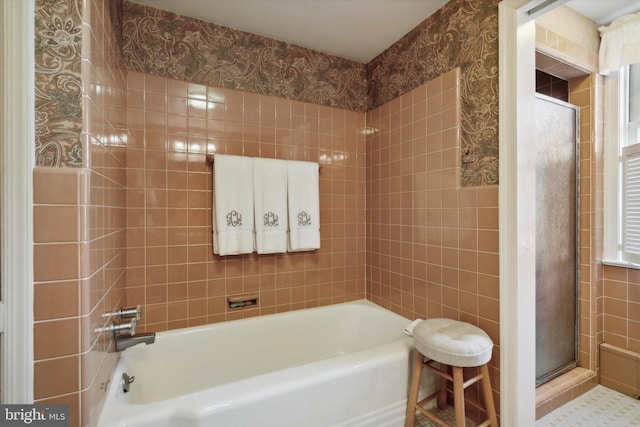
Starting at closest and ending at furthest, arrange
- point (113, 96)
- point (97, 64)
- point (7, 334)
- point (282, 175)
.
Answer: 1. point (7, 334)
2. point (97, 64)
3. point (113, 96)
4. point (282, 175)

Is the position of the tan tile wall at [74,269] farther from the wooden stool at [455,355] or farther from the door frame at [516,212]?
the door frame at [516,212]

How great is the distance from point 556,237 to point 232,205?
81.6 inches

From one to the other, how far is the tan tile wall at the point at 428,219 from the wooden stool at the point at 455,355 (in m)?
0.12

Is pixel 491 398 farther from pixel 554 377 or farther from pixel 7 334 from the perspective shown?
pixel 7 334

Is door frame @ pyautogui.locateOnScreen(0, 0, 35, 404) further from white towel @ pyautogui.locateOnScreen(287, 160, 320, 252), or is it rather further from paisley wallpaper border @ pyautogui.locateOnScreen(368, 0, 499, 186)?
paisley wallpaper border @ pyautogui.locateOnScreen(368, 0, 499, 186)

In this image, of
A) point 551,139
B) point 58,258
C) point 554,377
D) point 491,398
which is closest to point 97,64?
point 58,258

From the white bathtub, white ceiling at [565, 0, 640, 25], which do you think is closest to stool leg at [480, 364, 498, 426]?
the white bathtub

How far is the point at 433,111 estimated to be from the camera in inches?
64.2

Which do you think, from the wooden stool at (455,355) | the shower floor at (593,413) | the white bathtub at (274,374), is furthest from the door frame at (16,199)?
the shower floor at (593,413)

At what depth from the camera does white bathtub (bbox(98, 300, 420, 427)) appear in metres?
0.99

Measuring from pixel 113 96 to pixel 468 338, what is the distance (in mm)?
1915

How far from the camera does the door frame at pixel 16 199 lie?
72 cm

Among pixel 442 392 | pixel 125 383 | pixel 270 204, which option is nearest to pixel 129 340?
pixel 125 383

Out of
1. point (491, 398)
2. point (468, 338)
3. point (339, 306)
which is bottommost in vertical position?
point (491, 398)
